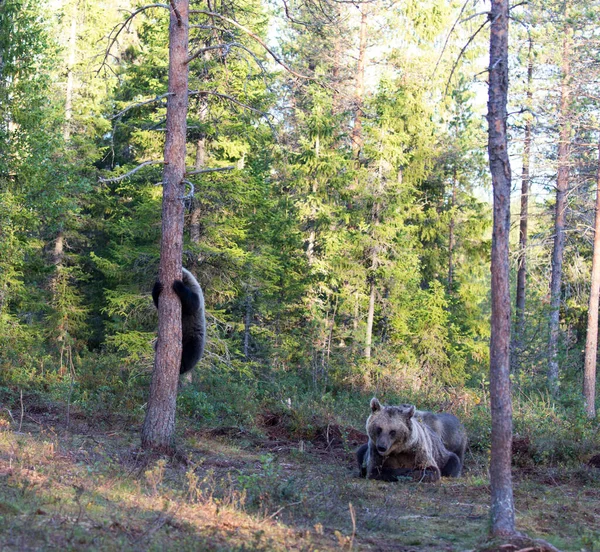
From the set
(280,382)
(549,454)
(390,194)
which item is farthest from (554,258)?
(549,454)

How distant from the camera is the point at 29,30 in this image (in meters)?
19.9

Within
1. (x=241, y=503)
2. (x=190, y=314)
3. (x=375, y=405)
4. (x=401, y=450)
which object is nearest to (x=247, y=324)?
(x=190, y=314)

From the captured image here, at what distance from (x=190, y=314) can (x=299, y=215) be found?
41.8 ft

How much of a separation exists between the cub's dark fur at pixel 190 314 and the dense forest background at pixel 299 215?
115 inches

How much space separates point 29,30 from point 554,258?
19.6m

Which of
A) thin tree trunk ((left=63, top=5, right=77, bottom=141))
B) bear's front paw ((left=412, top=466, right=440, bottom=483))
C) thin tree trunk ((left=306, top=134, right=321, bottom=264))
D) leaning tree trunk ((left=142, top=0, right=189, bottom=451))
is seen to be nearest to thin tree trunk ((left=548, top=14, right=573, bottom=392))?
thin tree trunk ((left=306, top=134, right=321, bottom=264))

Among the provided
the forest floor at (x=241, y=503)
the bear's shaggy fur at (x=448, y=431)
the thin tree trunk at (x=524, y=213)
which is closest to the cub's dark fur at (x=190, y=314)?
the forest floor at (x=241, y=503)

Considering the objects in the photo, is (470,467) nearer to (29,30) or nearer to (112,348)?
(112,348)

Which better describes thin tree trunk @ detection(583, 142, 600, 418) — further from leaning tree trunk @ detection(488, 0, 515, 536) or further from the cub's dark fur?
leaning tree trunk @ detection(488, 0, 515, 536)

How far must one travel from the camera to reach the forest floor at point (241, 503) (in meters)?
6.47

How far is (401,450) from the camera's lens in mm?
11477

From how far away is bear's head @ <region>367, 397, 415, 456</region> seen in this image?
1123 centimetres

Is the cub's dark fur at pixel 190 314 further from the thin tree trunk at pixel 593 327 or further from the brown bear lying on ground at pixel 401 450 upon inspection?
the thin tree trunk at pixel 593 327

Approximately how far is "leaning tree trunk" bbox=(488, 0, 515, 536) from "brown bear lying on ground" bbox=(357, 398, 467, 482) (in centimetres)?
367
